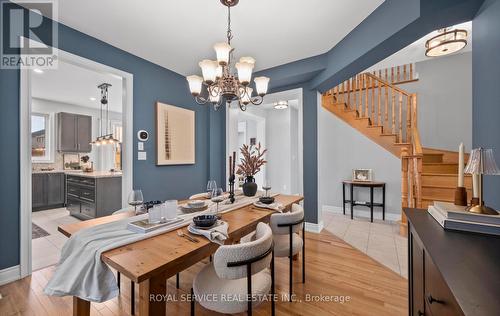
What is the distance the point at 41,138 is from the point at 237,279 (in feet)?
21.8

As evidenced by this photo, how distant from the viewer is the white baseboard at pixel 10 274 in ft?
6.44

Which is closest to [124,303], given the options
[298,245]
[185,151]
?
[298,245]

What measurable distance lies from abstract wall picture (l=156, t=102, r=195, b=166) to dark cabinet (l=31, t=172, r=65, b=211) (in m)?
3.63

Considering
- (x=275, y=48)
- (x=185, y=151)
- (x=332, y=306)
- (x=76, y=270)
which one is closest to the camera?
(x=76, y=270)

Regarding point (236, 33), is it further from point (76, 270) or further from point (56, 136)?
point (56, 136)

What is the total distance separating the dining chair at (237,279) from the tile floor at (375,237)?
1880 millimetres

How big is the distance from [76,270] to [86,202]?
12.1 ft

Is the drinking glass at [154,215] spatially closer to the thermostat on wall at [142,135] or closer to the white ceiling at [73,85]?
the thermostat on wall at [142,135]

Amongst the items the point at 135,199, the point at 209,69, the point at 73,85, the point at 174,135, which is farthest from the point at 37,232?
the point at 209,69

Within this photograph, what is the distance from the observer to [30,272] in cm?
213

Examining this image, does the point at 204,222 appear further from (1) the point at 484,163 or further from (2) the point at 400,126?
(2) the point at 400,126

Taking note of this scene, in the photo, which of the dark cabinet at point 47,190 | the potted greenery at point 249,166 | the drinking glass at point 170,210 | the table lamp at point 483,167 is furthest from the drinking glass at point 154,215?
the dark cabinet at point 47,190

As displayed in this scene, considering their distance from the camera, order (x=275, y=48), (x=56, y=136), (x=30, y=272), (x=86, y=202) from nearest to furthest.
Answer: (x=30, y=272), (x=275, y=48), (x=86, y=202), (x=56, y=136)

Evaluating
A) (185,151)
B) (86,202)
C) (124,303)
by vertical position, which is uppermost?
(185,151)
